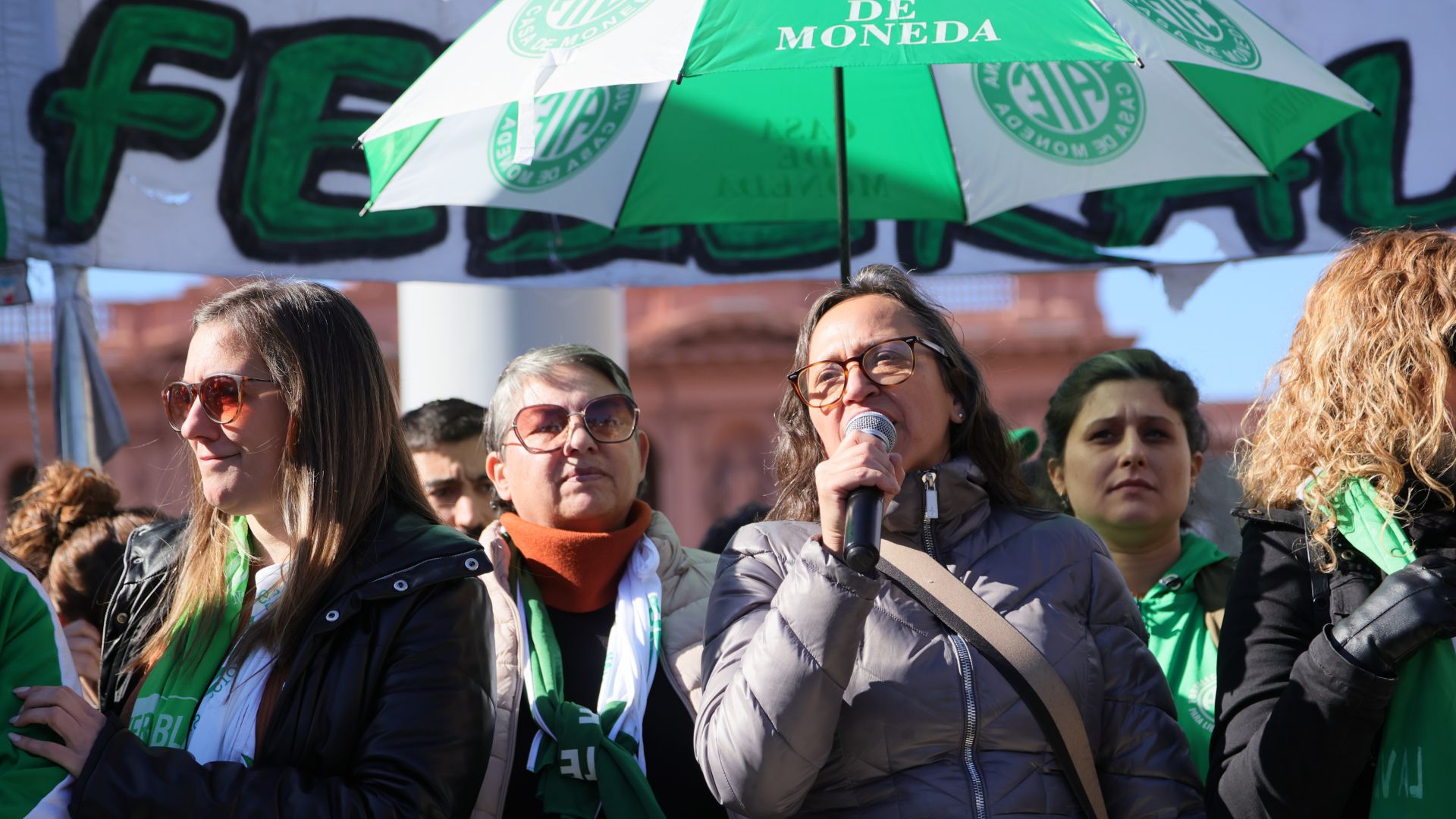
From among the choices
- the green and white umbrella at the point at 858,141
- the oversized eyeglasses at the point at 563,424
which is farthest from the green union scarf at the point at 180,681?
the green and white umbrella at the point at 858,141

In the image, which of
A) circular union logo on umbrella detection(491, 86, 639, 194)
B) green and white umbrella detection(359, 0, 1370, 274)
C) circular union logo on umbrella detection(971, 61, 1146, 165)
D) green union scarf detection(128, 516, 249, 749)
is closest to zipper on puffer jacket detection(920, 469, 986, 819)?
green union scarf detection(128, 516, 249, 749)

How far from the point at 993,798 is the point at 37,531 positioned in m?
2.72

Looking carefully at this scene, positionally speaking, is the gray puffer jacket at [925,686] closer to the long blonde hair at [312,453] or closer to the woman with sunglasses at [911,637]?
the woman with sunglasses at [911,637]

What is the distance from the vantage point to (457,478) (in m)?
4.44

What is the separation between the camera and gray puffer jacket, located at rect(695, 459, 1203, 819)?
→ 7.55 feet

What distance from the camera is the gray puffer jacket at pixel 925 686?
2303 mm

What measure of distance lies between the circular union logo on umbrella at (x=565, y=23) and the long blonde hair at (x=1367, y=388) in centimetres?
142

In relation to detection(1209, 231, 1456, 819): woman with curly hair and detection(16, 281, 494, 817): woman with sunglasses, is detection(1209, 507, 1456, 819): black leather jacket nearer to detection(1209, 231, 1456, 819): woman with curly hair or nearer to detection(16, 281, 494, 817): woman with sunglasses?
detection(1209, 231, 1456, 819): woman with curly hair

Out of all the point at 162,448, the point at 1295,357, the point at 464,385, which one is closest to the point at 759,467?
the point at 162,448

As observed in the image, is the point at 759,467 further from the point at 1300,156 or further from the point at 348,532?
the point at 348,532

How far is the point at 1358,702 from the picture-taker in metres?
2.21

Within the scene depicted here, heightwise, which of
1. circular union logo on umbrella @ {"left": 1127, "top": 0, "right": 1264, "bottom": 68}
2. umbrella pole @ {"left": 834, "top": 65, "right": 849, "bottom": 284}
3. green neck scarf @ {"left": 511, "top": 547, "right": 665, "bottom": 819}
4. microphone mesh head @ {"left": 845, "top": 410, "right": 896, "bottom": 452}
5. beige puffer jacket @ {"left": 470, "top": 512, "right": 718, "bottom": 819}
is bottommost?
green neck scarf @ {"left": 511, "top": 547, "right": 665, "bottom": 819}

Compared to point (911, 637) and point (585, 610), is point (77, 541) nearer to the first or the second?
point (585, 610)

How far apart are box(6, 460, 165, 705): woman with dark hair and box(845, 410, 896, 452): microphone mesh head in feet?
6.62
